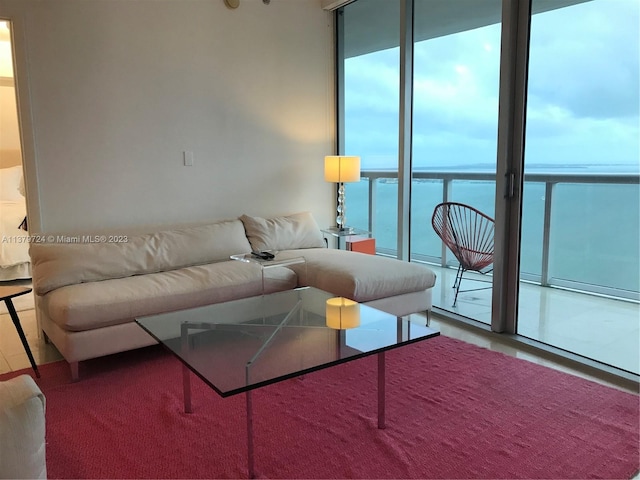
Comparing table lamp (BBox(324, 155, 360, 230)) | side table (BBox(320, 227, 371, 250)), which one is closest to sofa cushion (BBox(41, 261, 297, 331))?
side table (BBox(320, 227, 371, 250))

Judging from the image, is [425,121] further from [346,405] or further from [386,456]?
[386,456]

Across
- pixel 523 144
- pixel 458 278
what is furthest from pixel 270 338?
pixel 458 278

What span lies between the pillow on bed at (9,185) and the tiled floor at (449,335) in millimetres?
2103

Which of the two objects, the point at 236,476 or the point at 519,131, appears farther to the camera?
the point at 519,131

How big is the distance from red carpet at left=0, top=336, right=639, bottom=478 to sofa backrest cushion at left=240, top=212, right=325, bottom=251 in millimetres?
1290

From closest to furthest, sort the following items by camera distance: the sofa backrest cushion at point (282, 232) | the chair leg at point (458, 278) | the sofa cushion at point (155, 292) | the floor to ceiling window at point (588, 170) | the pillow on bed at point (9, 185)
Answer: the sofa cushion at point (155, 292)
the floor to ceiling window at point (588, 170)
the sofa backrest cushion at point (282, 232)
the chair leg at point (458, 278)
the pillow on bed at point (9, 185)

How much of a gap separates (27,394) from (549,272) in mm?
3415

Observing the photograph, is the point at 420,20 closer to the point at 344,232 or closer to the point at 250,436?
the point at 344,232

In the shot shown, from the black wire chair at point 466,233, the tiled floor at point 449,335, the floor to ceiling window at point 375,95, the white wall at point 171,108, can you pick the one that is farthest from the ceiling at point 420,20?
the tiled floor at point 449,335

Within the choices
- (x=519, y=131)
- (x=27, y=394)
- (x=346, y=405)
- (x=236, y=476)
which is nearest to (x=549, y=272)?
(x=519, y=131)

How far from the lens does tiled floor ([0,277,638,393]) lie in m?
2.66

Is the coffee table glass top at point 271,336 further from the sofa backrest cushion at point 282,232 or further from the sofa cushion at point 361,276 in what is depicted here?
the sofa backrest cushion at point 282,232

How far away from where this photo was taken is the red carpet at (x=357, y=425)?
1876mm

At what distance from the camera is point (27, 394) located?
4.02ft
